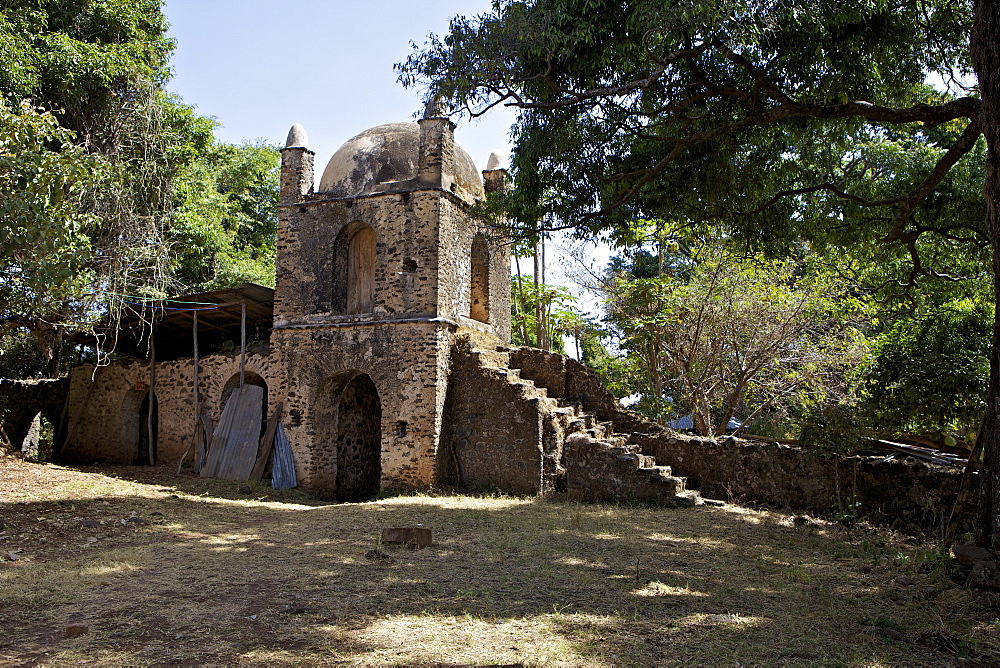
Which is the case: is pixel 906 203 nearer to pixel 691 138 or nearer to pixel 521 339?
pixel 691 138

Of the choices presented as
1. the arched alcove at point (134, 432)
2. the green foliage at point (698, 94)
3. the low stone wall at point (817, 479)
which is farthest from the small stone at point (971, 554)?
the arched alcove at point (134, 432)

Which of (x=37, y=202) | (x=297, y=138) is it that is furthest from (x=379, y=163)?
(x=37, y=202)

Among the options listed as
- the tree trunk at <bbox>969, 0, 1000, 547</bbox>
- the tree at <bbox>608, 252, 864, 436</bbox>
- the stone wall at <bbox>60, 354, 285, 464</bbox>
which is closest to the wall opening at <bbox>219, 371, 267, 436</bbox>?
the stone wall at <bbox>60, 354, 285, 464</bbox>

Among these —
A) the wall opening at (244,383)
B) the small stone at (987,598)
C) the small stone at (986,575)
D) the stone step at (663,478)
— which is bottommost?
the small stone at (987,598)

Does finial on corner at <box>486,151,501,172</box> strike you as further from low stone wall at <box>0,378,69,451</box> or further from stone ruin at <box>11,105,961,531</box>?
low stone wall at <box>0,378,69,451</box>

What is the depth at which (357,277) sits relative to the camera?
16141 millimetres

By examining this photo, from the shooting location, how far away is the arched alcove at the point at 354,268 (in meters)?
16.0

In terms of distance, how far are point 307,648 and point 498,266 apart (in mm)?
13099

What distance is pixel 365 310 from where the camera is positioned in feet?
52.0

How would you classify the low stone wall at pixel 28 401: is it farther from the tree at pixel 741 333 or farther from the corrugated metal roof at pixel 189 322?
Result: the tree at pixel 741 333

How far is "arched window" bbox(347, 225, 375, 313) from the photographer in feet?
52.3

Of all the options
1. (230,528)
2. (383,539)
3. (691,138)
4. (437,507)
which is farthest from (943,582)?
(230,528)

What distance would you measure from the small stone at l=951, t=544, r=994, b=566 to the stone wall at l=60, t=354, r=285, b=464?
13.6 metres

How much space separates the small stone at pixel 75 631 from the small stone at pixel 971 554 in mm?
7259
